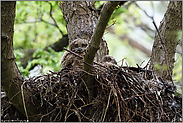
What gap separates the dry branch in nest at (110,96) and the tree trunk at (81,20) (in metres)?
1.18

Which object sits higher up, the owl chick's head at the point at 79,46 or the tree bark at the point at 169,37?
the tree bark at the point at 169,37

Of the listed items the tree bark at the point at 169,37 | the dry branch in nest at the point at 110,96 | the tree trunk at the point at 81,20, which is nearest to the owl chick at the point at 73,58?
the tree trunk at the point at 81,20

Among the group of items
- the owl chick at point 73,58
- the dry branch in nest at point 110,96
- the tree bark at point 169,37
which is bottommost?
the dry branch in nest at point 110,96

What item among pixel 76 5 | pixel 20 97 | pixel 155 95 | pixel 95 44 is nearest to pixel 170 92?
pixel 155 95

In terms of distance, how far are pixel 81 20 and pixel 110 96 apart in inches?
71.5

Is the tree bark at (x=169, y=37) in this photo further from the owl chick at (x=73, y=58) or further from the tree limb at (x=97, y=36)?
the tree limb at (x=97, y=36)

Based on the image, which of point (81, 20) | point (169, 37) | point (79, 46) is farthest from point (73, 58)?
point (169, 37)

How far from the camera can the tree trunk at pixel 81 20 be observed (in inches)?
131

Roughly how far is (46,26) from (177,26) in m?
5.16

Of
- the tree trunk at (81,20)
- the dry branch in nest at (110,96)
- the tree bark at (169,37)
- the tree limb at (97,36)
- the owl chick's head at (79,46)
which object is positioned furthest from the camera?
the tree trunk at (81,20)

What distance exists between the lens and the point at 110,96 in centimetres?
206

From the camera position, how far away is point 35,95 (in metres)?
2.20

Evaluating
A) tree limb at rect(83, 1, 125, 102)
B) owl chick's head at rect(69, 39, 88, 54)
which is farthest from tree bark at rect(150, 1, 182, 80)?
tree limb at rect(83, 1, 125, 102)

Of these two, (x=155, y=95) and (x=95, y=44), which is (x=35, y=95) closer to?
(x=95, y=44)
